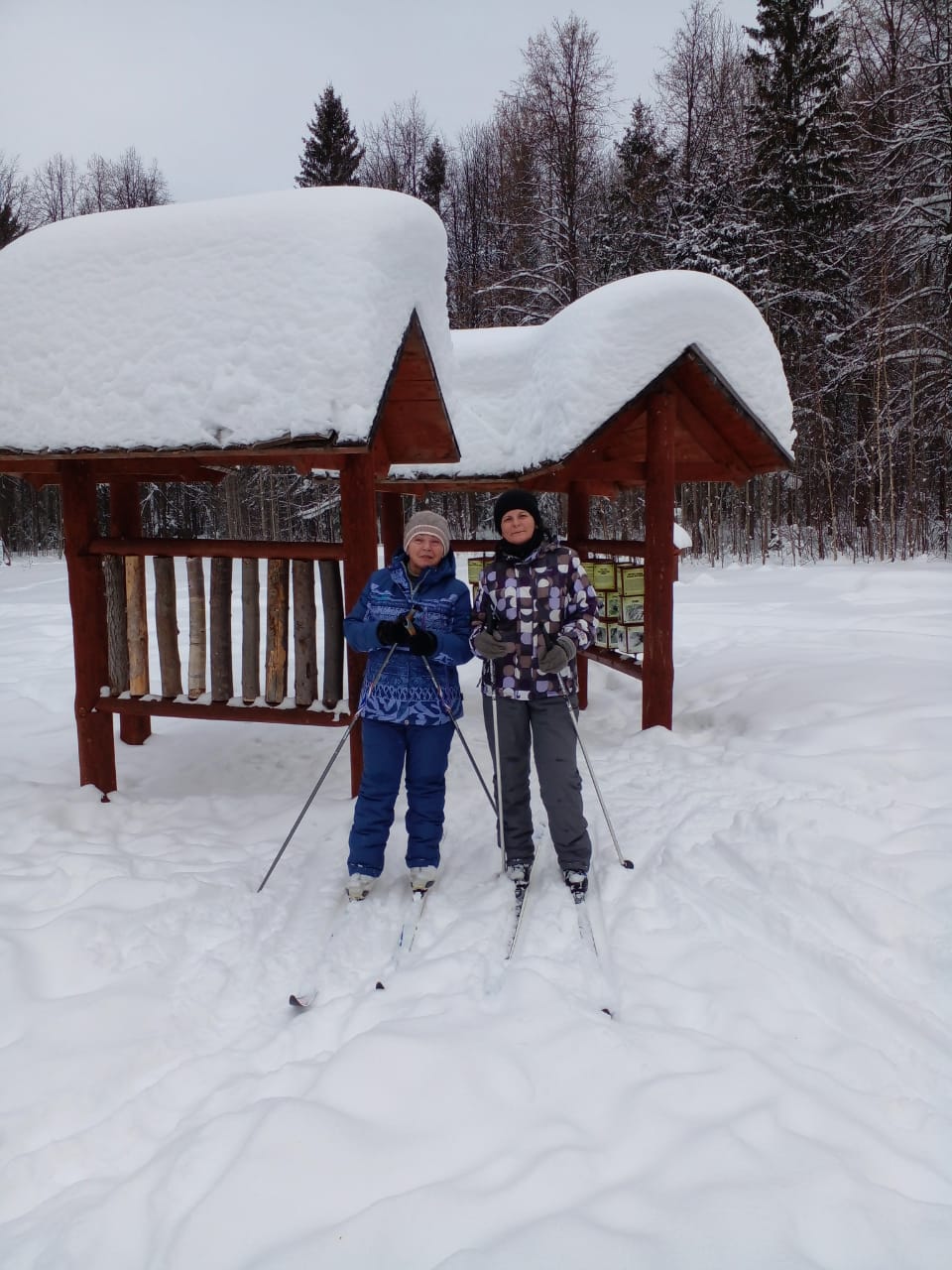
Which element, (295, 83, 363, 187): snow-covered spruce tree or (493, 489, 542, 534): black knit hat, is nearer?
(493, 489, 542, 534): black knit hat

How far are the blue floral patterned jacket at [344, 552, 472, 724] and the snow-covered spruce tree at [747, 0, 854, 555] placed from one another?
1583cm

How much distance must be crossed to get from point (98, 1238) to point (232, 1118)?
15.6 inches

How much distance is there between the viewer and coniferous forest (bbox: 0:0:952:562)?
611 inches

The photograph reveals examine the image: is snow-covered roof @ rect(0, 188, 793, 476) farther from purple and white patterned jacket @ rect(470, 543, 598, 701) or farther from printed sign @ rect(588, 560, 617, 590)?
printed sign @ rect(588, 560, 617, 590)

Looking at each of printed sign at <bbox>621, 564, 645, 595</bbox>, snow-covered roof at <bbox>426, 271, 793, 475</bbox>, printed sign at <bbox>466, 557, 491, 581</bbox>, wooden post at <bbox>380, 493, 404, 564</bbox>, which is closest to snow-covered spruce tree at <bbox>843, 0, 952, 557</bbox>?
printed sign at <bbox>466, 557, 491, 581</bbox>

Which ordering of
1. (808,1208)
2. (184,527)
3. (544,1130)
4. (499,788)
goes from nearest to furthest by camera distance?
(808,1208), (544,1130), (499,788), (184,527)

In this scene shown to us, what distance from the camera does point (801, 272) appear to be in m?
17.8

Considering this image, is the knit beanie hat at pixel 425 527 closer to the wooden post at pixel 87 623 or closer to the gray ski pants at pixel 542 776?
the gray ski pants at pixel 542 776

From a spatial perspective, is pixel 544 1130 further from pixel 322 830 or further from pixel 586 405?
pixel 586 405

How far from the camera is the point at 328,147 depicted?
72.5 feet

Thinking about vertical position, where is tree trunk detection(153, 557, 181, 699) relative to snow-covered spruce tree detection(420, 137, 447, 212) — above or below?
below

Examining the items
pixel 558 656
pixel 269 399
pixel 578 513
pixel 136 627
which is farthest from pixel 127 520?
pixel 558 656

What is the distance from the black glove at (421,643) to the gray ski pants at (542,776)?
1.39 ft

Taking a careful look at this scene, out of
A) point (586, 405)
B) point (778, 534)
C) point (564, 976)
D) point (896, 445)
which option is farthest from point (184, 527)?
point (564, 976)
